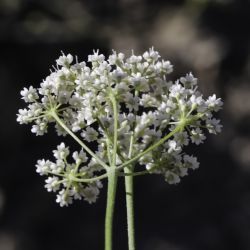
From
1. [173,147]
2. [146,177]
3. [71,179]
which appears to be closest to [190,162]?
[173,147]

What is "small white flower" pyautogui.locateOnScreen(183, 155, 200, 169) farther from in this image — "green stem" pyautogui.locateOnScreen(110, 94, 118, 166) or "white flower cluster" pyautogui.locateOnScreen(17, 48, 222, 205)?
"green stem" pyautogui.locateOnScreen(110, 94, 118, 166)

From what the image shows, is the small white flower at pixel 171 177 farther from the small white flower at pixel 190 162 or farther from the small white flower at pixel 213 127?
the small white flower at pixel 213 127

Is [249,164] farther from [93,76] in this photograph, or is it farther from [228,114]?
[93,76]

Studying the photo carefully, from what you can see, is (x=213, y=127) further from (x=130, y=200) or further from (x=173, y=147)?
(x=130, y=200)

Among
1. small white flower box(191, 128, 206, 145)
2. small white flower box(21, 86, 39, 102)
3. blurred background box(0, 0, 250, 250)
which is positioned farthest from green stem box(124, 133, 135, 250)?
blurred background box(0, 0, 250, 250)

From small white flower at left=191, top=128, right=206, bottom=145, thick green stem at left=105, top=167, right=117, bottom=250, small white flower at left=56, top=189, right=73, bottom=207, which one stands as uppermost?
small white flower at left=191, top=128, right=206, bottom=145

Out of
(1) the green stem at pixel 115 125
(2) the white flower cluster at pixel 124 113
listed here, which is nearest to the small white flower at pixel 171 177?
(2) the white flower cluster at pixel 124 113

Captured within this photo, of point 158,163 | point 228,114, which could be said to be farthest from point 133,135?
point 228,114
